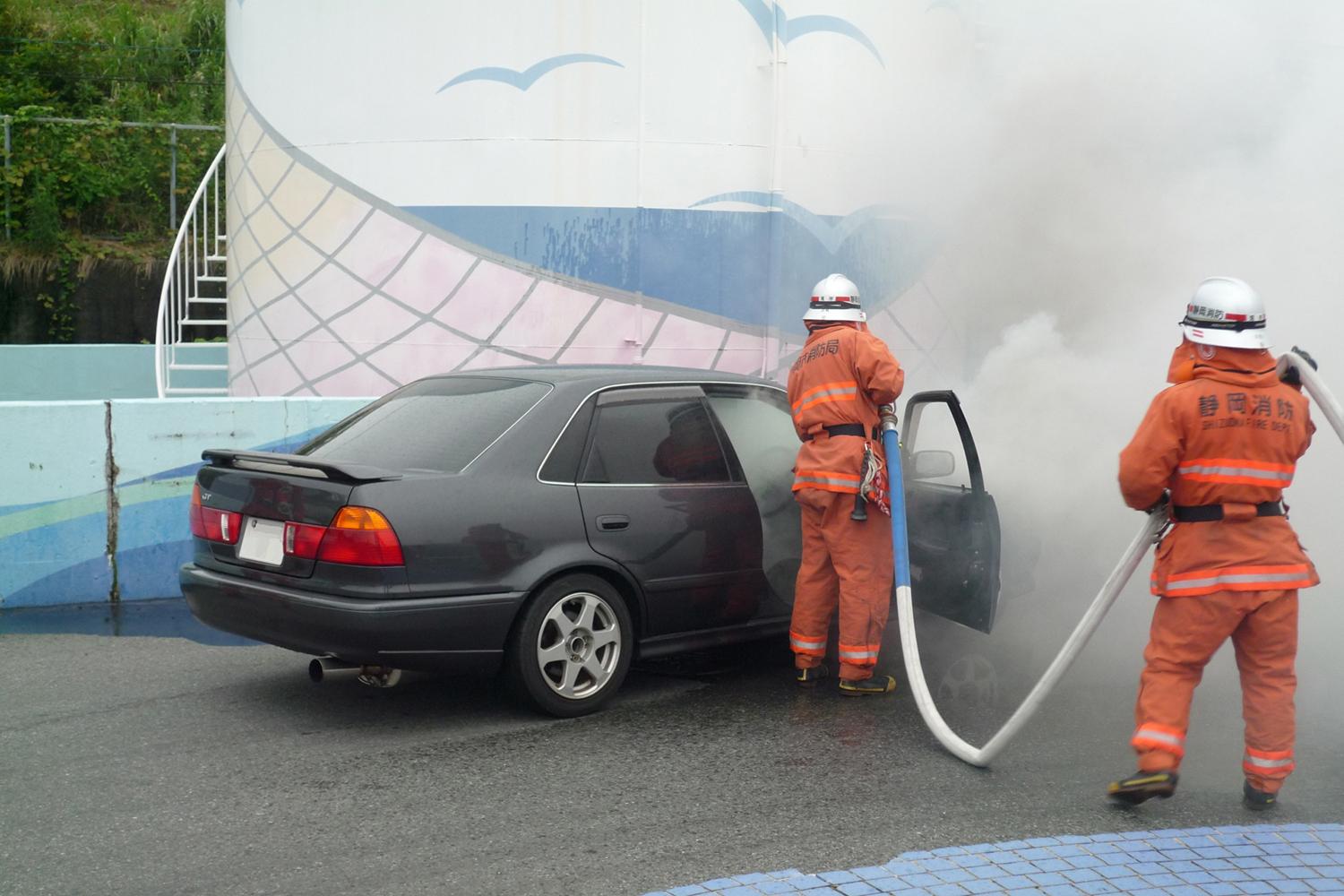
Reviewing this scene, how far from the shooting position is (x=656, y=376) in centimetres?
596

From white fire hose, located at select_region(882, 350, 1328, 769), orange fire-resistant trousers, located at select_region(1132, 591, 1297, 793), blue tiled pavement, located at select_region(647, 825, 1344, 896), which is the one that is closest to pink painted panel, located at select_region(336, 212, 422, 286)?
white fire hose, located at select_region(882, 350, 1328, 769)

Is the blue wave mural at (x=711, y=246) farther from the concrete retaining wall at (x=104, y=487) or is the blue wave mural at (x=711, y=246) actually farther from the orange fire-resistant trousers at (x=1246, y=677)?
the orange fire-resistant trousers at (x=1246, y=677)

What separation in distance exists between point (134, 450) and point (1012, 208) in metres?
6.25

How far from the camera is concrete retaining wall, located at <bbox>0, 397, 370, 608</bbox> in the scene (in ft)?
24.2

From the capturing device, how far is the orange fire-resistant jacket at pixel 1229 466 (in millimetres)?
4395

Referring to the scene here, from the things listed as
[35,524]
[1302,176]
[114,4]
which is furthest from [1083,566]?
[114,4]

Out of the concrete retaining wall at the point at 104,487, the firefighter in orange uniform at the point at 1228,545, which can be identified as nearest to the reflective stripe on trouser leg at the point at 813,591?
the firefighter in orange uniform at the point at 1228,545

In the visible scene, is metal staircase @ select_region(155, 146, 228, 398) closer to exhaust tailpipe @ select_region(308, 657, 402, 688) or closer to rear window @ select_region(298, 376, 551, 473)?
rear window @ select_region(298, 376, 551, 473)

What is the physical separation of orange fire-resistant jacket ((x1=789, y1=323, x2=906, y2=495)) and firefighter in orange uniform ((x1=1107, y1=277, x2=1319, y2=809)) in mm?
1443

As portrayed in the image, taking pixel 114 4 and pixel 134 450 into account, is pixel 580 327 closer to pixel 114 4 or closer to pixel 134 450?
pixel 134 450

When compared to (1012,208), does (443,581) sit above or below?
below

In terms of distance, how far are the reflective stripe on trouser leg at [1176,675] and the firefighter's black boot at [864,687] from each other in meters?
1.55

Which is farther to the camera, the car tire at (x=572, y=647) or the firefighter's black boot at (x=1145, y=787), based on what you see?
the car tire at (x=572, y=647)

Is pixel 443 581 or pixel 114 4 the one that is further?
pixel 114 4
